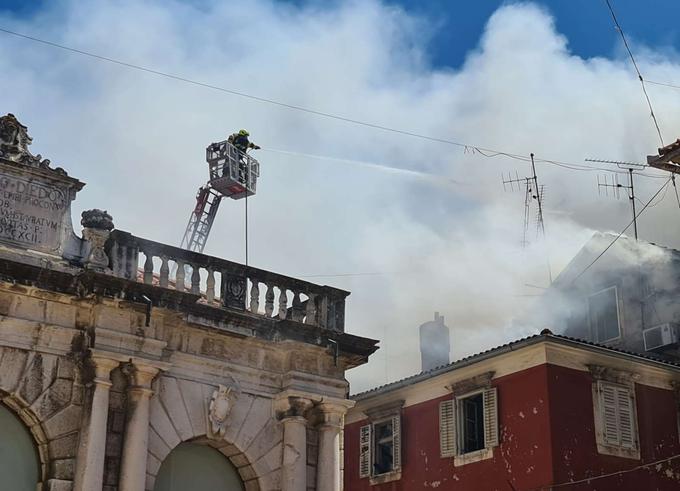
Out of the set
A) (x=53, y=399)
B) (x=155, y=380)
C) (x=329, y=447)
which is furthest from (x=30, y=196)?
(x=329, y=447)

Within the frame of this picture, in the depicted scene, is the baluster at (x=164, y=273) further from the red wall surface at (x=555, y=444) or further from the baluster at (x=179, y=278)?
the red wall surface at (x=555, y=444)

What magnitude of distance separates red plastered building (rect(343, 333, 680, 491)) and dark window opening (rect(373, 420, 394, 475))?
0.58 metres


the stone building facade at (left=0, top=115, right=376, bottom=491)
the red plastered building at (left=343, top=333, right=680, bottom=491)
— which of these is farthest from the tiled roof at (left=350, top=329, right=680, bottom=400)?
the stone building facade at (left=0, top=115, right=376, bottom=491)

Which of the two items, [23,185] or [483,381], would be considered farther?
[483,381]

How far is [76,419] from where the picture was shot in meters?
14.3

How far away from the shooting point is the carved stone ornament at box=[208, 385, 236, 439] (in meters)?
15.6

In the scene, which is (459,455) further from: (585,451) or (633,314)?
(633,314)

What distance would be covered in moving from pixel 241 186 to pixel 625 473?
439 inches

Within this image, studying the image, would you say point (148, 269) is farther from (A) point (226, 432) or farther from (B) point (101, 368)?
(A) point (226, 432)

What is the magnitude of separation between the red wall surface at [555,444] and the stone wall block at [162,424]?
10847mm

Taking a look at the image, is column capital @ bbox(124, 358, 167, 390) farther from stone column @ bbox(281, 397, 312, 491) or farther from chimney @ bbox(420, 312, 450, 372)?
chimney @ bbox(420, 312, 450, 372)

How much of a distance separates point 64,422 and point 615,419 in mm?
14739

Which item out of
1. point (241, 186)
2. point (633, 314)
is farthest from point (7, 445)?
point (633, 314)

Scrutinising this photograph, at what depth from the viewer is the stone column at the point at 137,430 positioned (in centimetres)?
1423
